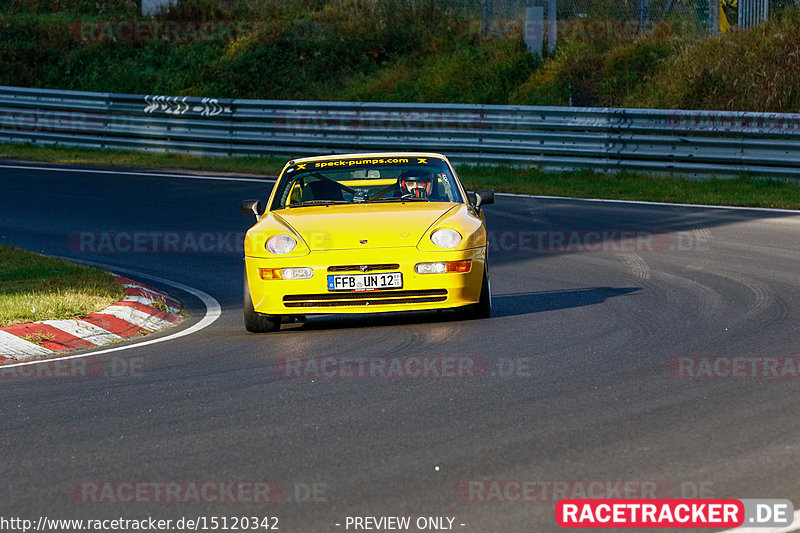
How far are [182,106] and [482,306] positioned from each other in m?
17.1

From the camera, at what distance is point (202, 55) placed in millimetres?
31891

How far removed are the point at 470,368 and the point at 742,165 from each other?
13.2m

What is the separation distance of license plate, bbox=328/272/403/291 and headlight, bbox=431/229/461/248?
0.40m

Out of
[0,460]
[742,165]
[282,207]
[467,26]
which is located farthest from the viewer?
[467,26]

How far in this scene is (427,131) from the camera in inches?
888

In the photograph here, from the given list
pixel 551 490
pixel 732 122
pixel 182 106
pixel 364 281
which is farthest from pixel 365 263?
pixel 182 106

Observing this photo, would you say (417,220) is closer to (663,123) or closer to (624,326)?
(624,326)

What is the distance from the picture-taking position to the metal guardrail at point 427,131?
63.7 feet

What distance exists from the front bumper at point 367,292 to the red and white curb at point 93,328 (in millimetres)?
1363

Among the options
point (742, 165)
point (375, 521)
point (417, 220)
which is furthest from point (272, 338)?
point (742, 165)

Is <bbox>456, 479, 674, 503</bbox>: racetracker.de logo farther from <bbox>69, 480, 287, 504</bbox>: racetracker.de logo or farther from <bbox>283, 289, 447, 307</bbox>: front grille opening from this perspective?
<bbox>283, 289, 447, 307</bbox>: front grille opening
